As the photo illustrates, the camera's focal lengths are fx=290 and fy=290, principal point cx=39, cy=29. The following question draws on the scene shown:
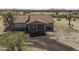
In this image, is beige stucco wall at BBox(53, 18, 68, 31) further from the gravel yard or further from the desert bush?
the desert bush

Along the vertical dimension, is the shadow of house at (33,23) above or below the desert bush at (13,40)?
above

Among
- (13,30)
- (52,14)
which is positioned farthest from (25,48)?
(52,14)

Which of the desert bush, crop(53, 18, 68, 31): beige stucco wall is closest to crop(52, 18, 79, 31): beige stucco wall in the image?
crop(53, 18, 68, 31): beige stucco wall

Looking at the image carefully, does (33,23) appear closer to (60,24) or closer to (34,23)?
(34,23)

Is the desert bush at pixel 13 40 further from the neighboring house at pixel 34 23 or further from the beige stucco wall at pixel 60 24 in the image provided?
the beige stucco wall at pixel 60 24

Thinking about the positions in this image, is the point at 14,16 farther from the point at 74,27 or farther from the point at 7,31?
the point at 74,27

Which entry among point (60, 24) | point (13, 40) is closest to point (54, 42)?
point (60, 24)

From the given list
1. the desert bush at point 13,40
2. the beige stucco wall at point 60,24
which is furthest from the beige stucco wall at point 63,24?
the desert bush at point 13,40
